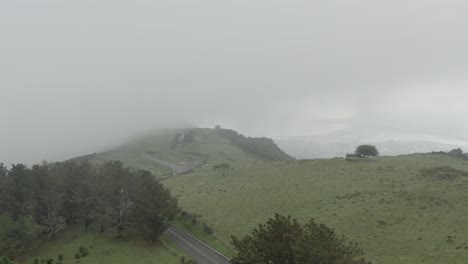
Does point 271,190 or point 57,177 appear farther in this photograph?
point 271,190

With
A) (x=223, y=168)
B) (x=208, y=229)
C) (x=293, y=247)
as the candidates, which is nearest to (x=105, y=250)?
(x=208, y=229)

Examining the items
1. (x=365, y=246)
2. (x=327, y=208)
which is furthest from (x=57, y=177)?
(x=365, y=246)

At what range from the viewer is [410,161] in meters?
104

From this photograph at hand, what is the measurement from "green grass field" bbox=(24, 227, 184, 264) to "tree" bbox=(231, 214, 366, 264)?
91.4ft

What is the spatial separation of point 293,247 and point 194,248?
37.0 metres

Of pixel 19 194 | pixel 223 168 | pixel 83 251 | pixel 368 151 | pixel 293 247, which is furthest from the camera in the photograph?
pixel 368 151

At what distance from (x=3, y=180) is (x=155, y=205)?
36.5m

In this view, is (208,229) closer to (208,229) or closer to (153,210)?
(208,229)

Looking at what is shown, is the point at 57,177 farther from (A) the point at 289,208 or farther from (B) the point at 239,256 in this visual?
(B) the point at 239,256

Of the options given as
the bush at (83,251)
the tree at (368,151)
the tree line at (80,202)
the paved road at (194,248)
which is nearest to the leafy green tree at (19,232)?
the tree line at (80,202)

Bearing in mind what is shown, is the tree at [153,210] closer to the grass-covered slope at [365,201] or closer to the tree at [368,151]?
the grass-covered slope at [365,201]

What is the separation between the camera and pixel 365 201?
73875mm

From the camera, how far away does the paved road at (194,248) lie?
197 ft

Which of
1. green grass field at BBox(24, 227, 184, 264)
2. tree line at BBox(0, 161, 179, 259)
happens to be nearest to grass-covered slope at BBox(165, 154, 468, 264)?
green grass field at BBox(24, 227, 184, 264)
